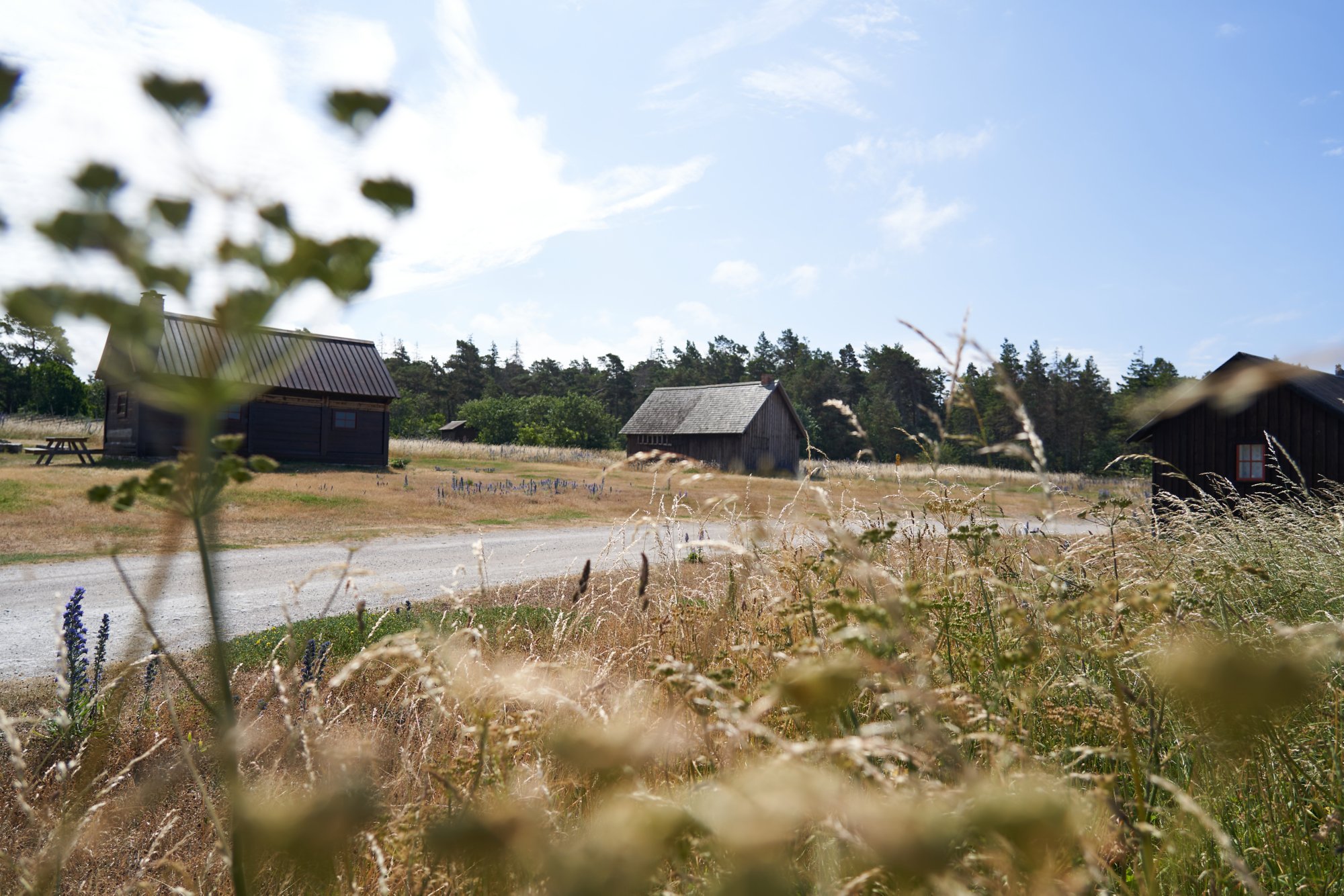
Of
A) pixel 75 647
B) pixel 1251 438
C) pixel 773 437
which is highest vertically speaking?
pixel 773 437

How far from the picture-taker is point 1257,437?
15555 mm

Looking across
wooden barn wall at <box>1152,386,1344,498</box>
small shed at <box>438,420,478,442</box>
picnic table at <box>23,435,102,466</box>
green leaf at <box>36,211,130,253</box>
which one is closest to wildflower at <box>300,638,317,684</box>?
green leaf at <box>36,211,130,253</box>

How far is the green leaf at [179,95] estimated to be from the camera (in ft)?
2.17

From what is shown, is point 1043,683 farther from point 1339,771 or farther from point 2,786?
point 2,786

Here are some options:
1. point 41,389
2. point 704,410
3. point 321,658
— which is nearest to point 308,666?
point 321,658

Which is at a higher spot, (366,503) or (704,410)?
(704,410)

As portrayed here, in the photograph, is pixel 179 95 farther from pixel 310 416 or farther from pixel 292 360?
pixel 310 416

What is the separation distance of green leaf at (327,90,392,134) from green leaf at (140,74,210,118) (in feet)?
0.34

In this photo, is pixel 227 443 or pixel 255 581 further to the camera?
pixel 255 581

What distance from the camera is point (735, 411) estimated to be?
132 ft

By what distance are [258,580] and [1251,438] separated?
1815 cm

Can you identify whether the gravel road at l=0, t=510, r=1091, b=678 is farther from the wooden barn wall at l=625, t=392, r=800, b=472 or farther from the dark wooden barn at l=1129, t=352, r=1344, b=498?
the wooden barn wall at l=625, t=392, r=800, b=472

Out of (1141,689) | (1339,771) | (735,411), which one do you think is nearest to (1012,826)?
(1339,771)

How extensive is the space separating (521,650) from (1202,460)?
1728 centimetres
